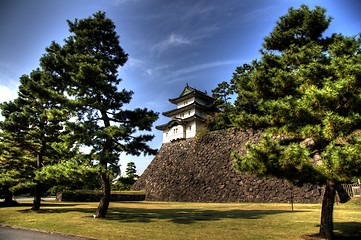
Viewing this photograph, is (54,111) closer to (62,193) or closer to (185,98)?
(62,193)

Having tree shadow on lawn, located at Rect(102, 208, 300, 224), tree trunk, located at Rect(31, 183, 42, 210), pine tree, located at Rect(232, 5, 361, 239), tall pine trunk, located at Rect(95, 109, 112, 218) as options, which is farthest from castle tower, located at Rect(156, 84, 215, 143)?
pine tree, located at Rect(232, 5, 361, 239)

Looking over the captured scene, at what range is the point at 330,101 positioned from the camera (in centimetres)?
611

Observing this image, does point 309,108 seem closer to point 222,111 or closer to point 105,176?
point 105,176

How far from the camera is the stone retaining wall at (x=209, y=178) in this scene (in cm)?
2267

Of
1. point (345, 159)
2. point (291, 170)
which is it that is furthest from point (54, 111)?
point (345, 159)

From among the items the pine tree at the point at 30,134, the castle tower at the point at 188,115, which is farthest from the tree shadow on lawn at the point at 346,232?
the castle tower at the point at 188,115

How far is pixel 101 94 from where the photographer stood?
13.0 metres

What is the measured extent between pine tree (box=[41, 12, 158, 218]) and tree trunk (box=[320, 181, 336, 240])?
8.08m

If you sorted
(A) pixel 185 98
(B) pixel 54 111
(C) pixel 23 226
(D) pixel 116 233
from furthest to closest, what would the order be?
(A) pixel 185 98
(B) pixel 54 111
(C) pixel 23 226
(D) pixel 116 233

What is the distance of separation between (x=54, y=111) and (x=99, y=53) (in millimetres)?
4348

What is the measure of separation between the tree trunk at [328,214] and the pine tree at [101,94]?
8082mm

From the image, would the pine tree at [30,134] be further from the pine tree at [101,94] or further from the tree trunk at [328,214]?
the tree trunk at [328,214]

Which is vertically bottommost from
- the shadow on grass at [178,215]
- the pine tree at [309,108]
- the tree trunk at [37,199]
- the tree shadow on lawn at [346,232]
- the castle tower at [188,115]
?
the shadow on grass at [178,215]

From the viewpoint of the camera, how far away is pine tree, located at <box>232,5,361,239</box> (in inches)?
232
